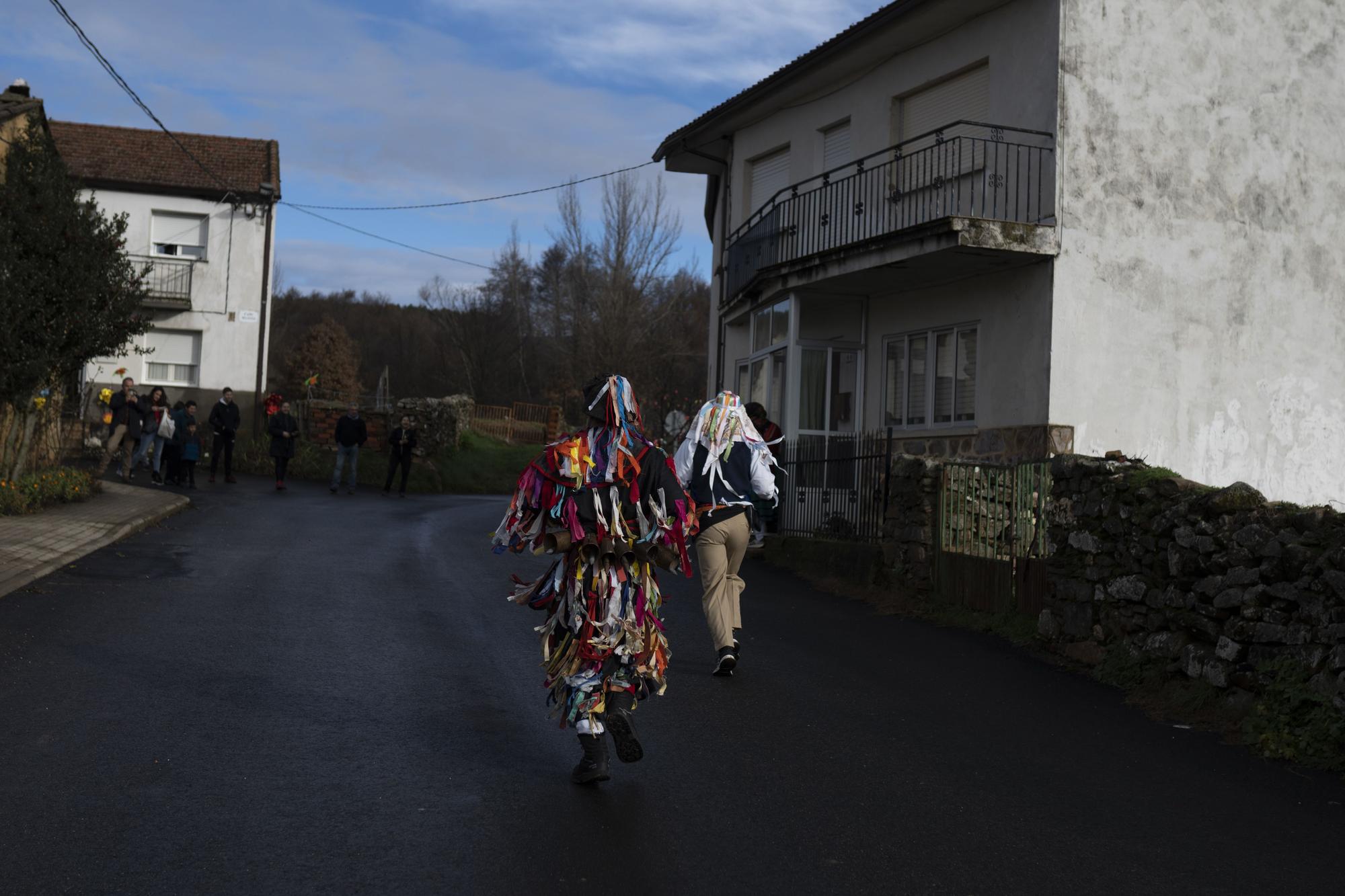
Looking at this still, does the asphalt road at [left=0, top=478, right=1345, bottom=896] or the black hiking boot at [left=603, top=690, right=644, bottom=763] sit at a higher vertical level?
the black hiking boot at [left=603, top=690, right=644, bottom=763]

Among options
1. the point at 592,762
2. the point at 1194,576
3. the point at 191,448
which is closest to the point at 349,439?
the point at 191,448

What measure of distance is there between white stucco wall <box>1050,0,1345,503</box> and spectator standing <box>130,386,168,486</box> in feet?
51.3

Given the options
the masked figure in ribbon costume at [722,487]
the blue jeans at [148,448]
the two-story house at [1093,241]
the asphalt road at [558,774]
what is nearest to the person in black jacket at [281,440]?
the blue jeans at [148,448]

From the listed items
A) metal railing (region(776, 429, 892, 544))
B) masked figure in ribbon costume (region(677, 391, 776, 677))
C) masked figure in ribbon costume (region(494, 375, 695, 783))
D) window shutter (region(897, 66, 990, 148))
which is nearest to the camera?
masked figure in ribbon costume (region(494, 375, 695, 783))

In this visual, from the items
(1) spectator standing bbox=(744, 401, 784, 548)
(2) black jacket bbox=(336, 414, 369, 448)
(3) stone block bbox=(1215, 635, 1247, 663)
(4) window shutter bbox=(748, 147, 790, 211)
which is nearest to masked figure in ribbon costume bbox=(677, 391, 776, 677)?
(1) spectator standing bbox=(744, 401, 784, 548)

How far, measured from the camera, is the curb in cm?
1078

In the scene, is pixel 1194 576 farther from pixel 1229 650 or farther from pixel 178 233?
pixel 178 233

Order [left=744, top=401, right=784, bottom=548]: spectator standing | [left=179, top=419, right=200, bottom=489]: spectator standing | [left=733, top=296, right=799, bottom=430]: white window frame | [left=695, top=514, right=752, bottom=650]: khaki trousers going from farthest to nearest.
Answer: [left=179, top=419, right=200, bottom=489]: spectator standing, [left=733, top=296, right=799, bottom=430]: white window frame, [left=744, top=401, right=784, bottom=548]: spectator standing, [left=695, top=514, right=752, bottom=650]: khaki trousers

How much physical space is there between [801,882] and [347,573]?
9.14 m

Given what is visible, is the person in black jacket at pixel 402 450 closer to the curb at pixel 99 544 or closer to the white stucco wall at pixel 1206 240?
the curb at pixel 99 544

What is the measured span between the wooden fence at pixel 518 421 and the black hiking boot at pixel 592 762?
3380cm

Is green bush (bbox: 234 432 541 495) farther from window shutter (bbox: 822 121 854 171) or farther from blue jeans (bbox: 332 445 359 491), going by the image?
window shutter (bbox: 822 121 854 171)

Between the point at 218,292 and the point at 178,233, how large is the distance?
1.99 m

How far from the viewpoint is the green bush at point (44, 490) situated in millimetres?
15734
